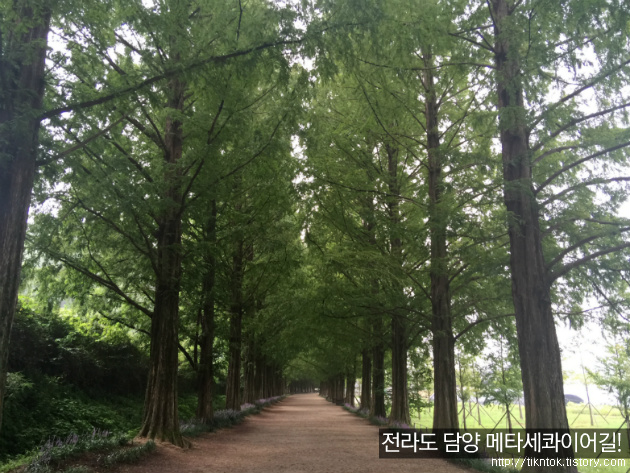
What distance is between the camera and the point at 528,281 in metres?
7.00

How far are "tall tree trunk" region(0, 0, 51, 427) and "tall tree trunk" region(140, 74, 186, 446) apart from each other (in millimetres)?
3884

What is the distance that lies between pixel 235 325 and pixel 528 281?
11.6m

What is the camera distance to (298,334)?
14.2m

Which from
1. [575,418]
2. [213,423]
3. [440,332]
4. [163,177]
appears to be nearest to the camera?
[163,177]

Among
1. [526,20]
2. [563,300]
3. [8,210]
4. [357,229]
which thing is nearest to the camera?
[8,210]

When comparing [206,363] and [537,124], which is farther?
[206,363]

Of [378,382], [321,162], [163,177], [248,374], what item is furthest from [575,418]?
[163,177]

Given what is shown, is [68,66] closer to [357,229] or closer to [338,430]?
[357,229]

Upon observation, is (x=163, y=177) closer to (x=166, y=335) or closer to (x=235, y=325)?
(x=166, y=335)

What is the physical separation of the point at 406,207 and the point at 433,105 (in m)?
3.34

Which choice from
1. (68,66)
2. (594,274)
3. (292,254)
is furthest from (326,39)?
(292,254)

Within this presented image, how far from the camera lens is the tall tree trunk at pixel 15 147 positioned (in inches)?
170

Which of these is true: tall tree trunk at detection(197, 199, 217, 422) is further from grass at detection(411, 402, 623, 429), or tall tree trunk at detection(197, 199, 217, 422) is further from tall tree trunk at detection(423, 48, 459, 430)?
grass at detection(411, 402, 623, 429)

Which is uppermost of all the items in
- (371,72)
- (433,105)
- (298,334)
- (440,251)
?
(433,105)
